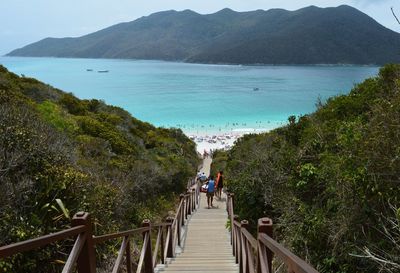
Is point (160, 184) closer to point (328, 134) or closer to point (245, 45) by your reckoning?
point (328, 134)

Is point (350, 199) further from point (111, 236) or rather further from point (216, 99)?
point (216, 99)

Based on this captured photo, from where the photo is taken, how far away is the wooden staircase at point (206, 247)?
18.3ft

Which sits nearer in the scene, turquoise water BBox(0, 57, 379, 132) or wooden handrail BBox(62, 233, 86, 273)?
wooden handrail BBox(62, 233, 86, 273)

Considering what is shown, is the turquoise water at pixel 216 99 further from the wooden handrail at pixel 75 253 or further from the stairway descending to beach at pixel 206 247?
the wooden handrail at pixel 75 253

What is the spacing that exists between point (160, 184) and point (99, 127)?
12.5 feet

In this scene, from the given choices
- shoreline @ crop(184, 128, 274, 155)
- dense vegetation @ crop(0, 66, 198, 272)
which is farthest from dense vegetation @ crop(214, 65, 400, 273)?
shoreline @ crop(184, 128, 274, 155)

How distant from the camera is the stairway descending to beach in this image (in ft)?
18.3

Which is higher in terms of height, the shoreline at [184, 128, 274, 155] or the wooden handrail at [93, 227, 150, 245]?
the wooden handrail at [93, 227, 150, 245]

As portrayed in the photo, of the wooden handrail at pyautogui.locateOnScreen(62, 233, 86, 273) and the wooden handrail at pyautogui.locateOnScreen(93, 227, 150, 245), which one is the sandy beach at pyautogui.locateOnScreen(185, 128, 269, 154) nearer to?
the wooden handrail at pyautogui.locateOnScreen(93, 227, 150, 245)

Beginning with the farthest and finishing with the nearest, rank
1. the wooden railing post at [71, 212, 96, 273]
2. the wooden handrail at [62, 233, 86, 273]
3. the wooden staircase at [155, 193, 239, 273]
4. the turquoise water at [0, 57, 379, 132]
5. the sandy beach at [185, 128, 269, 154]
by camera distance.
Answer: the turquoise water at [0, 57, 379, 132] < the sandy beach at [185, 128, 269, 154] < the wooden staircase at [155, 193, 239, 273] < the wooden railing post at [71, 212, 96, 273] < the wooden handrail at [62, 233, 86, 273]

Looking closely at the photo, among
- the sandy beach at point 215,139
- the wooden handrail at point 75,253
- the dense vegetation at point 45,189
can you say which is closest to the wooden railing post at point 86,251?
the wooden handrail at point 75,253

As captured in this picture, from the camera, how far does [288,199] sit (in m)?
7.94

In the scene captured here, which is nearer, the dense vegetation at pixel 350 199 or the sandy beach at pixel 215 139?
the dense vegetation at pixel 350 199

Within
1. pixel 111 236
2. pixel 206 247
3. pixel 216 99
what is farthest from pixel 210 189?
pixel 216 99
